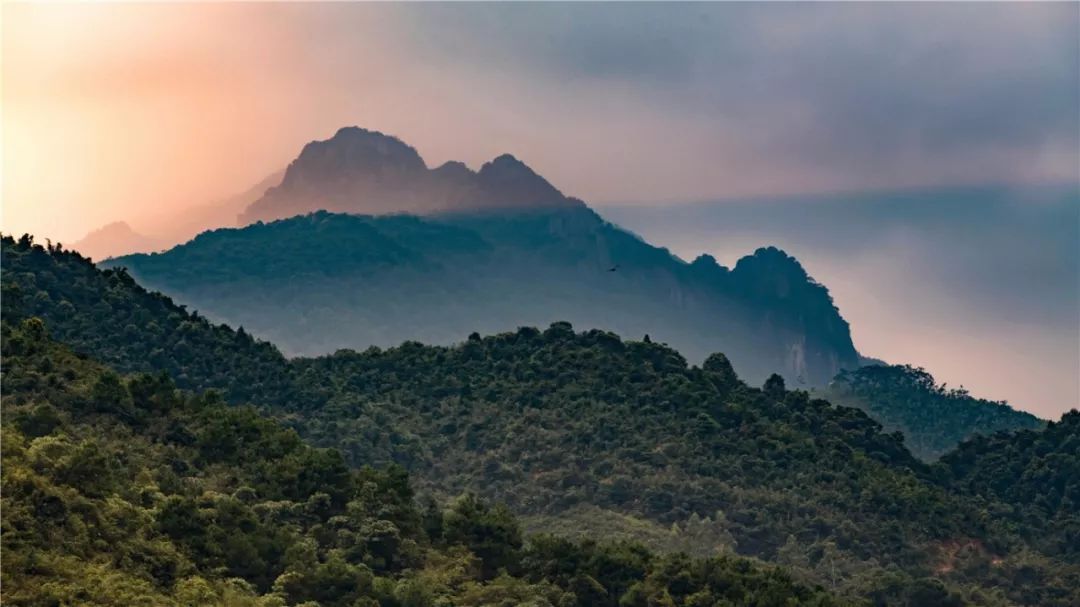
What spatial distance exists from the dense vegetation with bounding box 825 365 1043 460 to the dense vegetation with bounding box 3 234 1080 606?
48.8 metres

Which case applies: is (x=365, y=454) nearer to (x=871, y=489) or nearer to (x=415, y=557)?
(x=871, y=489)

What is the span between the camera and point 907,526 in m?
77.6

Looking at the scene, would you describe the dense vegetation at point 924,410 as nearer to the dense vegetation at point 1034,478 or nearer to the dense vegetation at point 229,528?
the dense vegetation at point 1034,478

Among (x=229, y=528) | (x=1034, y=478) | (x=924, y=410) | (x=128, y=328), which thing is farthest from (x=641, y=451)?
(x=924, y=410)

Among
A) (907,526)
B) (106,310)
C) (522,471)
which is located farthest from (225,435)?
(907,526)

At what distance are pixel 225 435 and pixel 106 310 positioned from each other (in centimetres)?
2547

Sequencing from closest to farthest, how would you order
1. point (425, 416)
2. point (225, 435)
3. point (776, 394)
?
point (225, 435)
point (425, 416)
point (776, 394)

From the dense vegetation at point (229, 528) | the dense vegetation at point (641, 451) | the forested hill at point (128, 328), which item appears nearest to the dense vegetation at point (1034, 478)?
the dense vegetation at point (641, 451)

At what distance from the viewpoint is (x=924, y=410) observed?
483 feet

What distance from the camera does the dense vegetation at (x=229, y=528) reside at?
36.7 meters

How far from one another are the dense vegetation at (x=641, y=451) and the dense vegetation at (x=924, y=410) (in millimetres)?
48822

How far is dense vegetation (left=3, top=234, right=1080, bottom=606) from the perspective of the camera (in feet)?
241

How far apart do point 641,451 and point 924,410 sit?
71.0 metres

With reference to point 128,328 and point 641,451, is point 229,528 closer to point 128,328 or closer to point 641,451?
point 128,328
